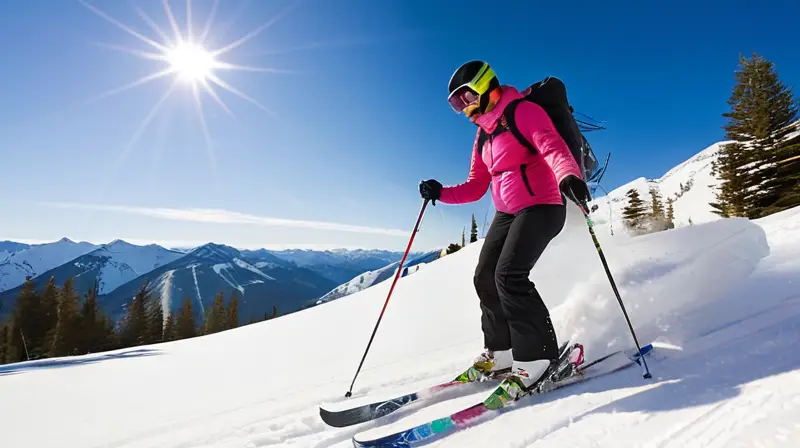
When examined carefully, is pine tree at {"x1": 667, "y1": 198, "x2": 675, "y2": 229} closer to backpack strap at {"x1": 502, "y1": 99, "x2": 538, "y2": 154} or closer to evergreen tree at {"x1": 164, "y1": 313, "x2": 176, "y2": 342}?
backpack strap at {"x1": 502, "y1": 99, "x2": 538, "y2": 154}

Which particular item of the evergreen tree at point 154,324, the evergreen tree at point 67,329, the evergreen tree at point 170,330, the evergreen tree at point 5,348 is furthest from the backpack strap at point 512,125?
the evergreen tree at point 170,330

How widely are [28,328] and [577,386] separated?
4991cm

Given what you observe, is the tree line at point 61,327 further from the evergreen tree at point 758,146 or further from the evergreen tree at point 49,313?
the evergreen tree at point 758,146

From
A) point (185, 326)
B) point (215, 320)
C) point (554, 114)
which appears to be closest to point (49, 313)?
point (185, 326)

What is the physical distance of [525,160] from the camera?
9.06 ft

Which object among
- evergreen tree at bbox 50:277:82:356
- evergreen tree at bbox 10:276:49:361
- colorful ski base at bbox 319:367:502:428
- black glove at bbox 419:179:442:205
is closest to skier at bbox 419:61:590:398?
colorful ski base at bbox 319:367:502:428

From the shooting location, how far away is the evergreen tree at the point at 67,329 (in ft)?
112

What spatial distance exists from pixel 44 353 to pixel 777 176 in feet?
195

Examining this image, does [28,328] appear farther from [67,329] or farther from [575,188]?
[575,188]

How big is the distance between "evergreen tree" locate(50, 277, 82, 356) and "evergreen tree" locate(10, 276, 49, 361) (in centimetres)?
160

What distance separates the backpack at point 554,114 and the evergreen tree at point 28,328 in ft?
156

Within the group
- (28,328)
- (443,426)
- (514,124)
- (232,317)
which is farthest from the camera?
(232,317)

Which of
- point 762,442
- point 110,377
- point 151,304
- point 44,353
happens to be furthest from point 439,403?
point 151,304

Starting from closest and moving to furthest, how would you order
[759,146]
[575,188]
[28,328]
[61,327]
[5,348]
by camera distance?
[575,188] → [759,146] → [61,327] → [28,328] → [5,348]
